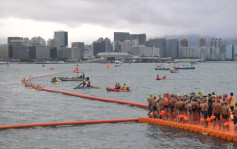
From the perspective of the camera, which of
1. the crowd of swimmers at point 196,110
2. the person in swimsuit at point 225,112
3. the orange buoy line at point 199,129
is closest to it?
the orange buoy line at point 199,129

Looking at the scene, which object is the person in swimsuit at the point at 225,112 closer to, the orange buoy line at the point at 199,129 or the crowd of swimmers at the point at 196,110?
the crowd of swimmers at the point at 196,110

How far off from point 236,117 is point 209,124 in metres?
4.14

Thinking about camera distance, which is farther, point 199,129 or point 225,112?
point 199,129

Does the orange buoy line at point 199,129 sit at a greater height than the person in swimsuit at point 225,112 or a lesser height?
lesser

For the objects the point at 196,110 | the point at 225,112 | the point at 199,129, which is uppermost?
the point at 225,112

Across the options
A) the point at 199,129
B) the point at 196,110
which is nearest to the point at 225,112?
the point at 196,110

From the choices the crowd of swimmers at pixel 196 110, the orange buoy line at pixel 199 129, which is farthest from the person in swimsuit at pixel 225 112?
the orange buoy line at pixel 199 129

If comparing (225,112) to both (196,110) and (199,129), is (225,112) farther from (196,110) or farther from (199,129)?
(199,129)

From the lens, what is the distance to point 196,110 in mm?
30734

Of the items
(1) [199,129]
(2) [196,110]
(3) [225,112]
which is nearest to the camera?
(3) [225,112]

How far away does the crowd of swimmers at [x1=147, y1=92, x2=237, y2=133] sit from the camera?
95.3 ft

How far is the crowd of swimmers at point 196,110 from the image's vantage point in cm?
2905

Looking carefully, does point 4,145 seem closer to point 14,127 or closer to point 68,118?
point 14,127

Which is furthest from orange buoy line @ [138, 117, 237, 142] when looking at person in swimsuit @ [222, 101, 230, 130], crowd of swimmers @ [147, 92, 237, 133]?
person in swimsuit @ [222, 101, 230, 130]
